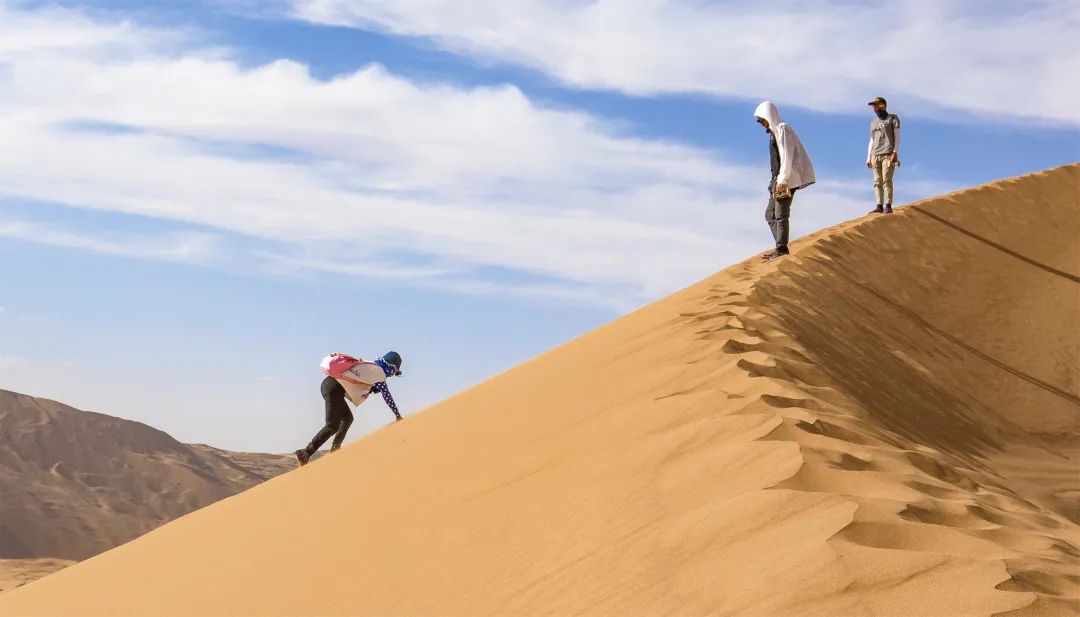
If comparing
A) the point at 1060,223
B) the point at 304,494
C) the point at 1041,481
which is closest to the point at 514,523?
the point at 304,494

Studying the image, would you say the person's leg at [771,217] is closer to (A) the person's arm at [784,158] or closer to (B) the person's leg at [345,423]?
(A) the person's arm at [784,158]

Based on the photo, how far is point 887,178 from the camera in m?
14.3

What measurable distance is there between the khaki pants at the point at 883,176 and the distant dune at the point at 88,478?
2782cm

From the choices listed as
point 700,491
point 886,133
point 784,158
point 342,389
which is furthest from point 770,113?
point 700,491

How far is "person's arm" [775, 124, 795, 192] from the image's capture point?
1075 cm

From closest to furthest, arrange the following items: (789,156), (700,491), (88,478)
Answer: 1. (700,491)
2. (789,156)
3. (88,478)

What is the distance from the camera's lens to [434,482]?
654cm

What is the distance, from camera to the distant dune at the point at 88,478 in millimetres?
36969

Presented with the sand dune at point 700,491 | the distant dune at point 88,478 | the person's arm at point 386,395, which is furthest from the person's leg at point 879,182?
the distant dune at point 88,478

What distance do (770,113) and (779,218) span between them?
1.07m

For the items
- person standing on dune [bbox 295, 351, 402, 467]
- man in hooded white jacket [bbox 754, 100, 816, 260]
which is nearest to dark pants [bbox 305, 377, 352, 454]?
person standing on dune [bbox 295, 351, 402, 467]

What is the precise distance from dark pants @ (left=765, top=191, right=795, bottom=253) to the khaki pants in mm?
2626

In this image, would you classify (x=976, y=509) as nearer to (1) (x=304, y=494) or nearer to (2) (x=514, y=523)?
(2) (x=514, y=523)

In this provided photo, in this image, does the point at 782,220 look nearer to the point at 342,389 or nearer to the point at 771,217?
the point at 771,217
